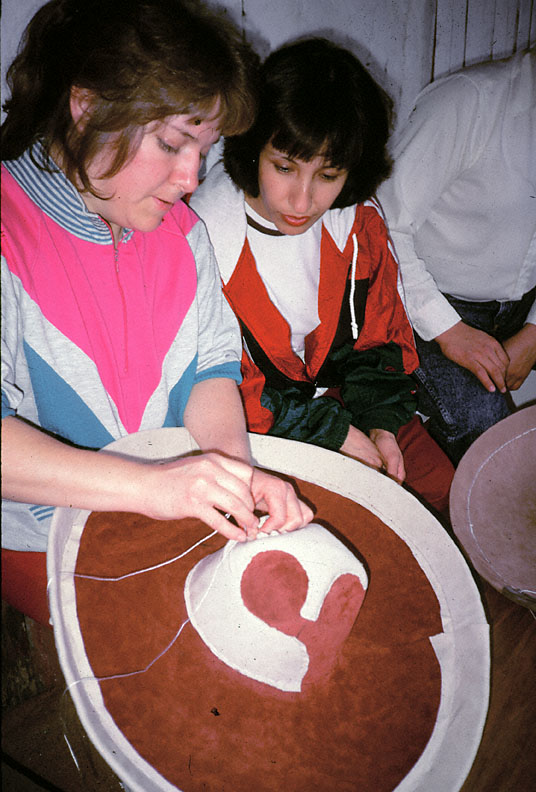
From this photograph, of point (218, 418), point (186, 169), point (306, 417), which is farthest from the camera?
point (306, 417)

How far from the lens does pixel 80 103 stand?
560mm

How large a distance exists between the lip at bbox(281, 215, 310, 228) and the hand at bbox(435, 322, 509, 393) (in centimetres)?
43

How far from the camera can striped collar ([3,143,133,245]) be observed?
59cm

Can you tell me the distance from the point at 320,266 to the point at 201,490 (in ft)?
1.99

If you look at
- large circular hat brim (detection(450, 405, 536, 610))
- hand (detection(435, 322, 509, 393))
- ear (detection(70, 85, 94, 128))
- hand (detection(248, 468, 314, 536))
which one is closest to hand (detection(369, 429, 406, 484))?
large circular hat brim (detection(450, 405, 536, 610))

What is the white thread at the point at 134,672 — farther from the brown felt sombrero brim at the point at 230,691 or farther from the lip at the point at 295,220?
the lip at the point at 295,220

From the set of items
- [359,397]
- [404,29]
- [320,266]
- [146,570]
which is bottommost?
[359,397]

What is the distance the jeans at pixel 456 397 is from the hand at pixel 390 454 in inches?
8.3

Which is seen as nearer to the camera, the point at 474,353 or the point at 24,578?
the point at 24,578

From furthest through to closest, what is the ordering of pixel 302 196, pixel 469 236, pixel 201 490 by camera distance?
pixel 469 236, pixel 302 196, pixel 201 490

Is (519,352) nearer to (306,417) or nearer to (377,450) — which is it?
(377,450)

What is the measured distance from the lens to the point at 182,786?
489 millimetres

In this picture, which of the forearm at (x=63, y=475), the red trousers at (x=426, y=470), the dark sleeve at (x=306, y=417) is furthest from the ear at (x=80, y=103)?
the red trousers at (x=426, y=470)

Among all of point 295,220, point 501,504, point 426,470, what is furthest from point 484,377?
point 295,220
